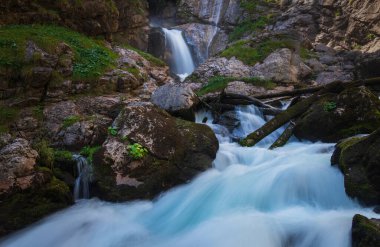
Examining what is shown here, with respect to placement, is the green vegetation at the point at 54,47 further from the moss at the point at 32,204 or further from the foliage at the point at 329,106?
the foliage at the point at 329,106

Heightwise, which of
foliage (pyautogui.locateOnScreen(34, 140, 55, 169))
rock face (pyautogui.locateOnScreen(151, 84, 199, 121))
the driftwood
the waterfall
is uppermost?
the driftwood

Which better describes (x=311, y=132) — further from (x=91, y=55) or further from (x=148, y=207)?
Answer: (x=91, y=55)

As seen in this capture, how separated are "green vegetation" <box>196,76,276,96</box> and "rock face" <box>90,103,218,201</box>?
22.9 ft

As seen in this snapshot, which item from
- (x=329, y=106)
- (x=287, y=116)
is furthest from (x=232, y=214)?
(x=287, y=116)

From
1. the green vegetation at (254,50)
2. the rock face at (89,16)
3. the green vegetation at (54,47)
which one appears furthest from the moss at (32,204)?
the green vegetation at (254,50)

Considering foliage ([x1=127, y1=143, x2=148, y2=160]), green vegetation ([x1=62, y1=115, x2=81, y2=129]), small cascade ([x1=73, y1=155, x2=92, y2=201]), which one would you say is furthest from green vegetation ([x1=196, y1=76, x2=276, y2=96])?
small cascade ([x1=73, y1=155, x2=92, y2=201])

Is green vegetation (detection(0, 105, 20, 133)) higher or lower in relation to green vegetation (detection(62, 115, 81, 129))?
lower

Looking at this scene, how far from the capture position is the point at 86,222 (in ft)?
18.1

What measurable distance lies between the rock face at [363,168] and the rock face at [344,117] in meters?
1.87

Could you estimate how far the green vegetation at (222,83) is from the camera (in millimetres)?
14180

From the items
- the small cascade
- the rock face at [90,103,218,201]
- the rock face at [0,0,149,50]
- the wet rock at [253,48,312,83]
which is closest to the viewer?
the rock face at [90,103,218,201]

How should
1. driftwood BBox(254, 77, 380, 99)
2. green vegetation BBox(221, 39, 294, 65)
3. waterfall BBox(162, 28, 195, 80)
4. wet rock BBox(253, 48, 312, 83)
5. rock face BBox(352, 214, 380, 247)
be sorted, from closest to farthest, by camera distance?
1. rock face BBox(352, 214, 380, 247)
2. driftwood BBox(254, 77, 380, 99)
3. wet rock BBox(253, 48, 312, 83)
4. green vegetation BBox(221, 39, 294, 65)
5. waterfall BBox(162, 28, 195, 80)

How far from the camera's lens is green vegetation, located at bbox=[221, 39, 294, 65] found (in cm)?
1662

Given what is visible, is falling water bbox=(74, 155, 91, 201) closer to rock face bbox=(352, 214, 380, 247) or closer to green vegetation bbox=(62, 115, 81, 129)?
green vegetation bbox=(62, 115, 81, 129)
